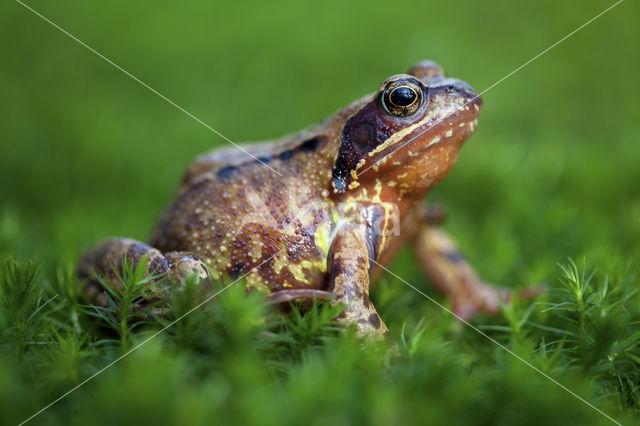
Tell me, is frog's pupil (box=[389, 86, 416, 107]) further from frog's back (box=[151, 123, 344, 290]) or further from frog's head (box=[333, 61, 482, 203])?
frog's back (box=[151, 123, 344, 290])

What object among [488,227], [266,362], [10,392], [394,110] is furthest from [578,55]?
[10,392]

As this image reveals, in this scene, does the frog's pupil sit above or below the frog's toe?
above

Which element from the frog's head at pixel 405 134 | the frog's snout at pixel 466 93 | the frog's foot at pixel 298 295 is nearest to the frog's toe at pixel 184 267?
the frog's foot at pixel 298 295

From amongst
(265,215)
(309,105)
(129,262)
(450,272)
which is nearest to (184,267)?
(129,262)

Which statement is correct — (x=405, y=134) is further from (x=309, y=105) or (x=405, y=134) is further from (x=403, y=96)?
(x=309, y=105)

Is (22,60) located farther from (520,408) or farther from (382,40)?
(520,408)

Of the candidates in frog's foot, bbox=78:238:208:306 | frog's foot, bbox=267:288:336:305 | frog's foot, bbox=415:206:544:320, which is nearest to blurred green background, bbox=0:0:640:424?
frog's foot, bbox=415:206:544:320
